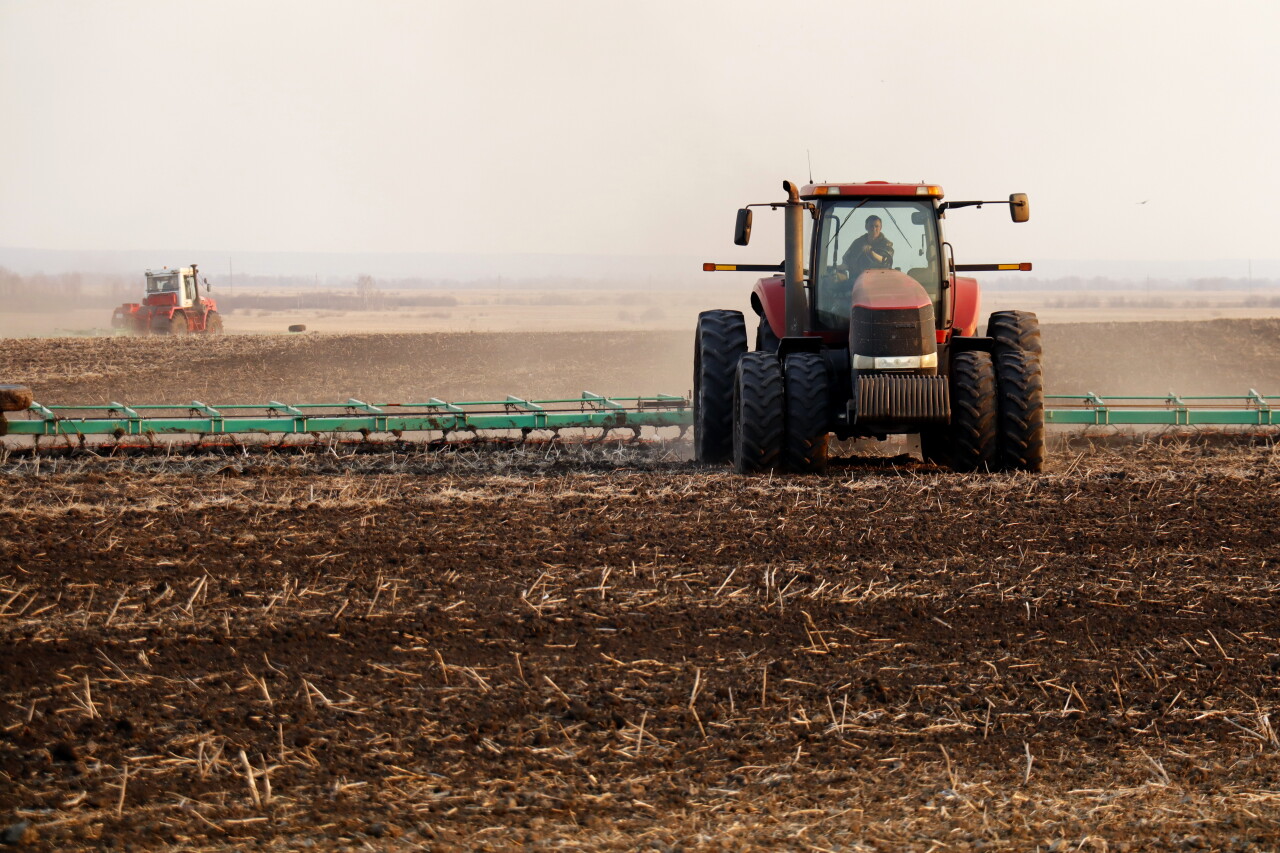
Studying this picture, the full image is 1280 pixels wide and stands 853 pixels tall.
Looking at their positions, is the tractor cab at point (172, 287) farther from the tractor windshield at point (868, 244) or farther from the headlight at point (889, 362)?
the headlight at point (889, 362)

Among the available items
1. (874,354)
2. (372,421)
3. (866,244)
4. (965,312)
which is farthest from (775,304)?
(372,421)

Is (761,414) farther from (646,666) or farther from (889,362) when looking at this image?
(646,666)

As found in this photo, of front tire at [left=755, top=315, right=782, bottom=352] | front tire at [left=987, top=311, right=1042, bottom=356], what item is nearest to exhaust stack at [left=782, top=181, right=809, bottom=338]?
front tire at [left=755, top=315, right=782, bottom=352]

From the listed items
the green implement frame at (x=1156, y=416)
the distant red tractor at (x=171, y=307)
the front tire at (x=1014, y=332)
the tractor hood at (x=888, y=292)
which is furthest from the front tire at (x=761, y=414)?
the distant red tractor at (x=171, y=307)

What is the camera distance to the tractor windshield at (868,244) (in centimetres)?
1012

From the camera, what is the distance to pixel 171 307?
34.6m

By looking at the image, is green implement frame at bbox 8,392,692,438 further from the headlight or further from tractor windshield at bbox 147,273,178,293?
tractor windshield at bbox 147,273,178,293

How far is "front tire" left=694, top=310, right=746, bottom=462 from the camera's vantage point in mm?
10789

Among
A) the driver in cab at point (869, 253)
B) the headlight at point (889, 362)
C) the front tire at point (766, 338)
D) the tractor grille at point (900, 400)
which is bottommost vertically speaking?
the tractor grille at point (900, 400)

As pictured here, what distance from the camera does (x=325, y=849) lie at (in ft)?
11.8

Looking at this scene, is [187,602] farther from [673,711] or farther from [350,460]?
[350,460]

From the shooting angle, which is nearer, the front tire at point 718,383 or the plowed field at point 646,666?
the plowed field at point 646,666

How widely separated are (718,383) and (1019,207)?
8.72 ft

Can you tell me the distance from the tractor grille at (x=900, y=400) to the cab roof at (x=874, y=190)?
1.60m
